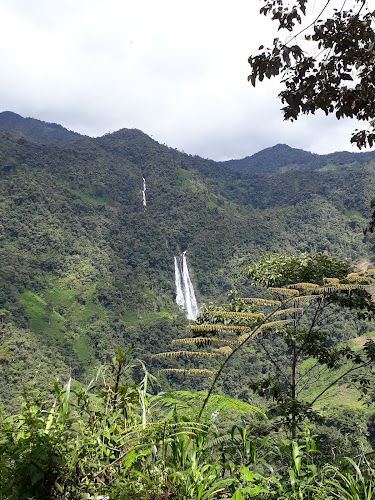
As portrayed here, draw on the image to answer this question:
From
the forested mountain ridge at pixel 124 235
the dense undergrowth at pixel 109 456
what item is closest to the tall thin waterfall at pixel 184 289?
the forested mountain ridge at pixel 124 235

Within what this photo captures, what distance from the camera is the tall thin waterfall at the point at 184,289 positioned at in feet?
339

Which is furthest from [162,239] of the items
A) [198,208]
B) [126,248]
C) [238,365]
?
[238,365]

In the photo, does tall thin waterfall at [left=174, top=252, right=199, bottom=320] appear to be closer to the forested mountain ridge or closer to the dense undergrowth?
the forested mountain ridge

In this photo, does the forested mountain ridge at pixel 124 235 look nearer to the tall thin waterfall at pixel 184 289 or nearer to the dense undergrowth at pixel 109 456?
the tall thin waterfall at pixel 184 289

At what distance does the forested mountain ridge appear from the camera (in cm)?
7706

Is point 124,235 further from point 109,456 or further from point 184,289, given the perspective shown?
point 109,456

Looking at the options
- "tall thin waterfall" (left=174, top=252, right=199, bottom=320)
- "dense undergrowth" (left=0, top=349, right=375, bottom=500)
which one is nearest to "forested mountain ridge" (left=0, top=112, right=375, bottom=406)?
"tall thin waterfall" (left=174, top=252, right=199, bottom=320)

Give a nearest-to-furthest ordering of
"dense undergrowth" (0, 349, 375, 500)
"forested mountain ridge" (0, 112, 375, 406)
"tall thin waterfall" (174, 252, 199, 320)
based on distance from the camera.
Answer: "dense undergrowth" (0, 349, 375, 500) → "forested mountain ridge" (0, 112, 375, 406) → "tall thin waterfall" (174, 252, 199, 320)

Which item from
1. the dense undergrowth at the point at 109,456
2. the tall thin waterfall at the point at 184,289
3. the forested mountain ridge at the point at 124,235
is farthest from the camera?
the tall thin waterfall at the point at 184,289

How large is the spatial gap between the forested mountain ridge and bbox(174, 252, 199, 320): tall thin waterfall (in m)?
2.31

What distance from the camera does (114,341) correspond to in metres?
80.4

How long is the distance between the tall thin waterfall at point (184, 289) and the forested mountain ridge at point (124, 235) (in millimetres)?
2314

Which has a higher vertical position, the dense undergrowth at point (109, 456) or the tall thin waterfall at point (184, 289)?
the dense undergrowth at point (109, 456)

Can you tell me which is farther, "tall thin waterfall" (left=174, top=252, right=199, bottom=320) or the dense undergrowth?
"tall thin waterfall" (left=174, top=252, right=199, bottom=320)
